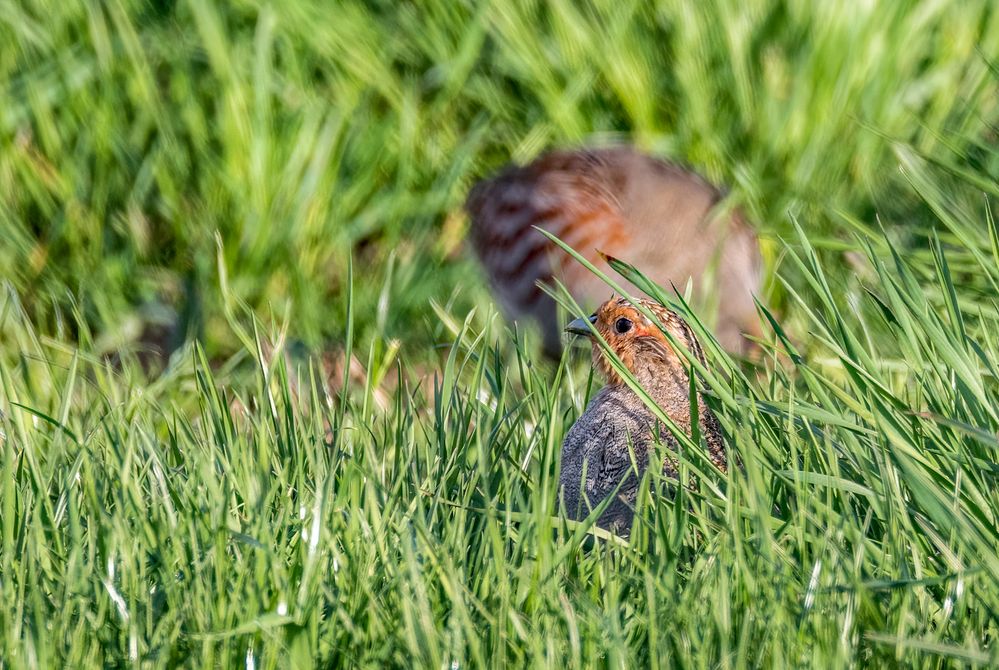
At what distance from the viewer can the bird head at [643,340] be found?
2.82 metres

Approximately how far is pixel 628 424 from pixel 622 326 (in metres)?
0.42

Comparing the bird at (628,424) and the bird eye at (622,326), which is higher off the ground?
the bird eye at (622,326)

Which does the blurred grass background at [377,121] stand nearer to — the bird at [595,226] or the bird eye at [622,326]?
the bird at [595,226]

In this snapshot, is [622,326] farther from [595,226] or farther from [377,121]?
[377,121]

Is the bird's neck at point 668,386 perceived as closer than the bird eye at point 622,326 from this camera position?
Yes

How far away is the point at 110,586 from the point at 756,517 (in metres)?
0.92

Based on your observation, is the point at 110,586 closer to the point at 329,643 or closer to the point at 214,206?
the point at 329,643

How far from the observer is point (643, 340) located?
290 centimetres

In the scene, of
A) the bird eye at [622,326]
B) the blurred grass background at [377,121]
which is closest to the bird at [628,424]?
the bird eye at [622,326]

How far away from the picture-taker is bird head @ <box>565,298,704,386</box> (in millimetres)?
2820

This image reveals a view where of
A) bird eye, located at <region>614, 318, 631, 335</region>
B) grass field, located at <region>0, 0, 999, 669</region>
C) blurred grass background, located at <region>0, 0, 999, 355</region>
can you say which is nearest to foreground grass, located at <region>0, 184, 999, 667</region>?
grass field, located at <region>0, 0, 999, 669</region>

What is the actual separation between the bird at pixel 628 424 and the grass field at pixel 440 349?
0.30 feet

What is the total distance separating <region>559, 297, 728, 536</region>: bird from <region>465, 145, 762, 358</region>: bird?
87.3 inches

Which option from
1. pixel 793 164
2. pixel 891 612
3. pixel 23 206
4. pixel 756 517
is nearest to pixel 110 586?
pixel 756 517
